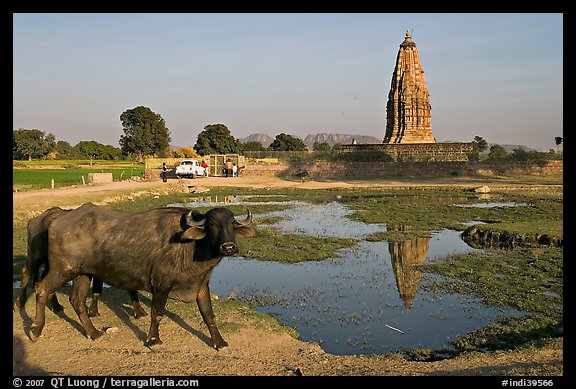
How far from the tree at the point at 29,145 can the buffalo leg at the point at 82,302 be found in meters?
98.0

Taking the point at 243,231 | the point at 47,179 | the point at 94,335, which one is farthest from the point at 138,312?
the point at 47,179

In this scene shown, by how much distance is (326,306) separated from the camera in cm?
988

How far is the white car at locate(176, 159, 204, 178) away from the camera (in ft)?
150

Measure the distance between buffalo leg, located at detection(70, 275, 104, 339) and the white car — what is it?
38.8 meters

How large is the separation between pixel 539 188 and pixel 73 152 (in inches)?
4627

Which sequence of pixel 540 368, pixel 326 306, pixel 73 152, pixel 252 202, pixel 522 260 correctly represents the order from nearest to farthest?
pixel 540 368 → pixel 326 306 → pixel 522 260 → pixel 252 202 → pixel 73 152

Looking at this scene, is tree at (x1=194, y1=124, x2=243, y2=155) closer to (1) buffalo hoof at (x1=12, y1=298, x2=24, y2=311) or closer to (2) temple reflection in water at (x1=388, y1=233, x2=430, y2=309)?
(2) temple reflection in water at (x1=388, y1=233, x2=430, y2=309)

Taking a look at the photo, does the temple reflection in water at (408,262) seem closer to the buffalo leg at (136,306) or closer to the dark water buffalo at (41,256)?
the buffalo leg at (136,306)

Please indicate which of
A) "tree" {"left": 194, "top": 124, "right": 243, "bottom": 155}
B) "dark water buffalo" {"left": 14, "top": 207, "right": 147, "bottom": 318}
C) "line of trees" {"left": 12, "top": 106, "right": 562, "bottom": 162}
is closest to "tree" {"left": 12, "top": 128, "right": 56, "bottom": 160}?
"line of trees" {"left": 12, "top": 106, "right": 562, "bottom": 162}

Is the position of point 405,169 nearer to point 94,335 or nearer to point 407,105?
point 407,105

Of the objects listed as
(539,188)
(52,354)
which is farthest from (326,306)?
(539,188)

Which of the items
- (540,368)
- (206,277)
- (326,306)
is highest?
(206,277)

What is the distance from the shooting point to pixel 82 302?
7.35 metres

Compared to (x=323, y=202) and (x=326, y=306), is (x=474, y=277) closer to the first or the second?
(x=326, y=306)
